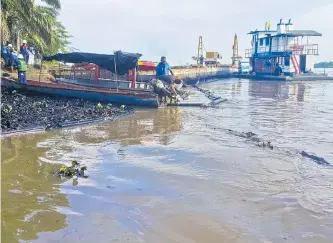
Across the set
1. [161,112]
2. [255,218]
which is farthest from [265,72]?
[255,218]

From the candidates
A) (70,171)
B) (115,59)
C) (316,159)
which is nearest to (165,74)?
(115,59)

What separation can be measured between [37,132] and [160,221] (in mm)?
6463

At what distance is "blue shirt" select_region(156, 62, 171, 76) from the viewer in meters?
18.7

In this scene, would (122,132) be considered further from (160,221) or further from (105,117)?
(160,221)

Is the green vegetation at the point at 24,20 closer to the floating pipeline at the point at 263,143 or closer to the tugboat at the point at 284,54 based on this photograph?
the floating pipeline at the point at 263,143

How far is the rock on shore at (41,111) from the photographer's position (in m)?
10.7

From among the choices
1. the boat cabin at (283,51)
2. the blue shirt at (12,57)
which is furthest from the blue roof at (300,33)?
the blue shirt at (12,57)

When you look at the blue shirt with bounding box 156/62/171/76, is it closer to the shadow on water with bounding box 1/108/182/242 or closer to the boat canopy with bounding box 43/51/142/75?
the boat canopy with bounding box 43/51/142/75

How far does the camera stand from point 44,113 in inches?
493

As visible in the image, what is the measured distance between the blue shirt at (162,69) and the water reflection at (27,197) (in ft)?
37.1

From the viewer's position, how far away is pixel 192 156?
8.43 m

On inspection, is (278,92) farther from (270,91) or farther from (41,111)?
(41,111)

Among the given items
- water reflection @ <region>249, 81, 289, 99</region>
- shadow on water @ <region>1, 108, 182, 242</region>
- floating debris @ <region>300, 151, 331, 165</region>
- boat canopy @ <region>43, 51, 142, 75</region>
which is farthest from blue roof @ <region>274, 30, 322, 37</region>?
floating debris @ <region>300, 151, 331, 165</region>

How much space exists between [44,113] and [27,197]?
7568mm
